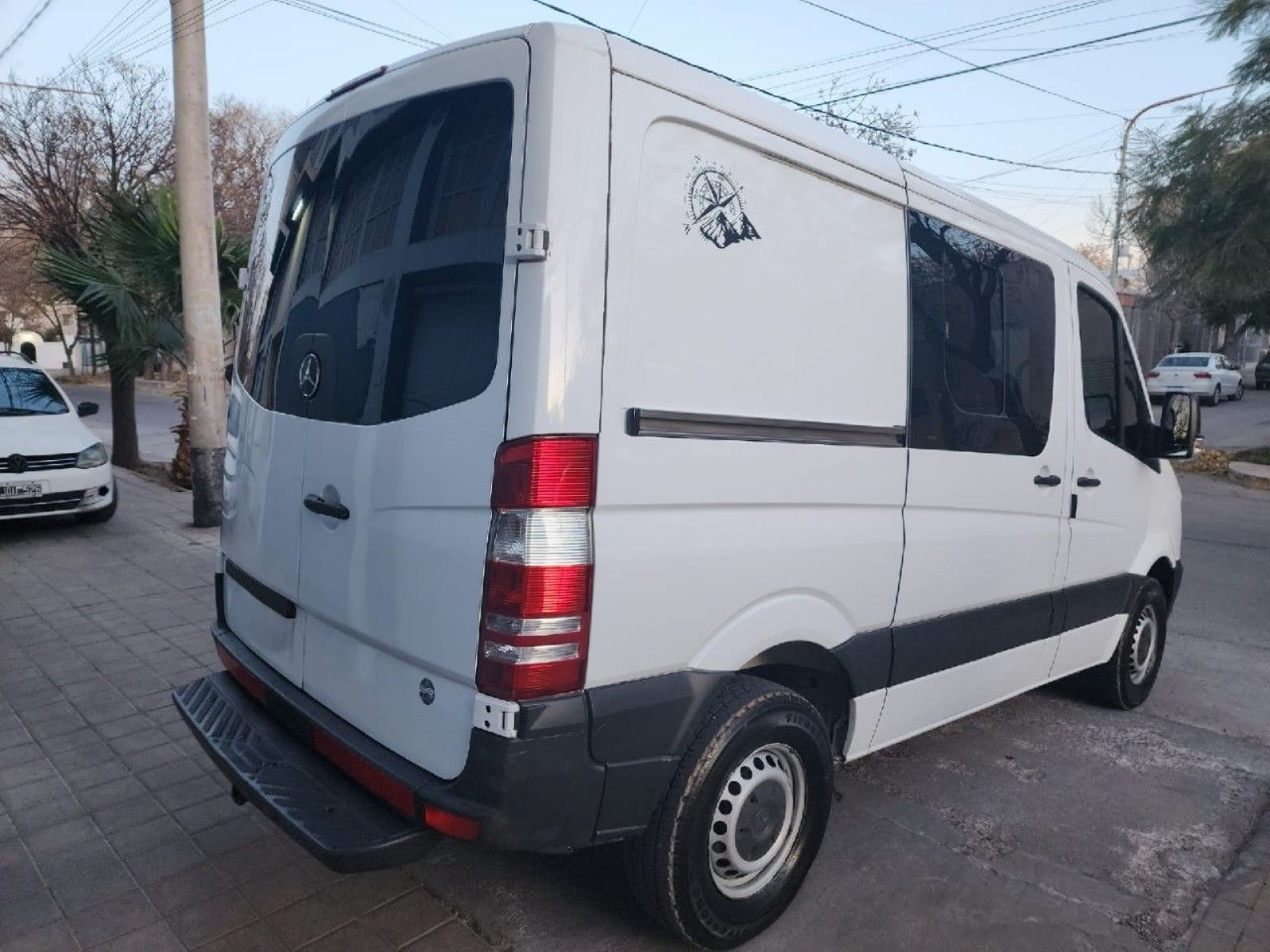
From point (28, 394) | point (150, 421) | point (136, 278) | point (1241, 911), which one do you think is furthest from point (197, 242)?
point (150, 421)

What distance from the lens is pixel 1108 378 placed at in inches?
167

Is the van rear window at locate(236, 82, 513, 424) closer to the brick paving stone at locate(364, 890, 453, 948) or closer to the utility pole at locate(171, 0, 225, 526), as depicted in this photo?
the brick paving stone at locate(364, 890, 453, 948)

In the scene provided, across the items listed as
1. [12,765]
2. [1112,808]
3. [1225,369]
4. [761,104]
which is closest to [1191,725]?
[1112,808]

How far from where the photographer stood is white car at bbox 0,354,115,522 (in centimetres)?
780

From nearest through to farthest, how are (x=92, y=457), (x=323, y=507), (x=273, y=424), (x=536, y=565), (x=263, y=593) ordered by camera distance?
1. (x=536, y=565)
2. (x=323, y=507)
3. (x=273, y=424)
4. (x=263, y=593)
5. (x=92, y=457)

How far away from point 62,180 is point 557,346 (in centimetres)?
1745

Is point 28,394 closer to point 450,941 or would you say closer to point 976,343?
point 450,941

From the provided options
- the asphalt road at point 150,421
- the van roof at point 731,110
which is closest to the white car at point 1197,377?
the asphalt road at point 150,421

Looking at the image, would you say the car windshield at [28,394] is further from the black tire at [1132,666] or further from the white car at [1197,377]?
the white car at [1197,377]

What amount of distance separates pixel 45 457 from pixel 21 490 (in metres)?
0.33

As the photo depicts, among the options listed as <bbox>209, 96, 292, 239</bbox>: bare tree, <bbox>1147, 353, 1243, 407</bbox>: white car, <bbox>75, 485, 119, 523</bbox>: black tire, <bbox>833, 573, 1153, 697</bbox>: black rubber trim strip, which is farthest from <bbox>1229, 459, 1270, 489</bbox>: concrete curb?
<bbox>209, 96, 292, 239</bbox>: bare tree

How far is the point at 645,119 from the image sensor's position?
231 centimetres

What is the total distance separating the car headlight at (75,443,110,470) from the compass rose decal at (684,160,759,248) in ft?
24.8

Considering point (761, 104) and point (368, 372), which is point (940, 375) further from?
point (368, 372)
